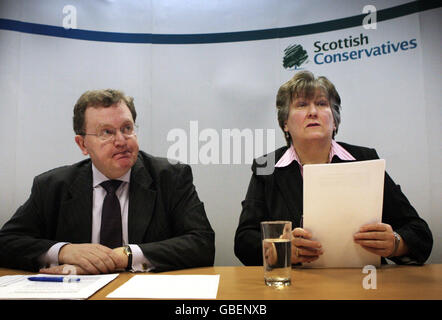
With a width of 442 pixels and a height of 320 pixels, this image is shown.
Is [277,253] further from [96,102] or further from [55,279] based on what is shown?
[96,102]

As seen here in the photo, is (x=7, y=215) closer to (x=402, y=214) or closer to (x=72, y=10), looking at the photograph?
(x=72, y=10)

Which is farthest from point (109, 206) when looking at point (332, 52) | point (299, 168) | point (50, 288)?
point (332, 52)

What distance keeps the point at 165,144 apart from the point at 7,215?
994 mm

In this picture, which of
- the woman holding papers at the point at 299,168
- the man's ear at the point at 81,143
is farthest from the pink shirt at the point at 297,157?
the man's ear at the point at 81,143

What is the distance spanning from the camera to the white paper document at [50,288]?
965 millimetres

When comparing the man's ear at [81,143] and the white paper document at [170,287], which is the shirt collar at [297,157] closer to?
the white paper document at [170,287]

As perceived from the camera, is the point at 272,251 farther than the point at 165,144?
No

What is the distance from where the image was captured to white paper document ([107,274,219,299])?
3.22ft

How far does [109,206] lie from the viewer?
1958 mm

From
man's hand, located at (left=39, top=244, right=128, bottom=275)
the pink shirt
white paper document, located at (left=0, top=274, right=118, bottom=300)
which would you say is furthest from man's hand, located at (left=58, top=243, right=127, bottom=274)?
the pink shirt
